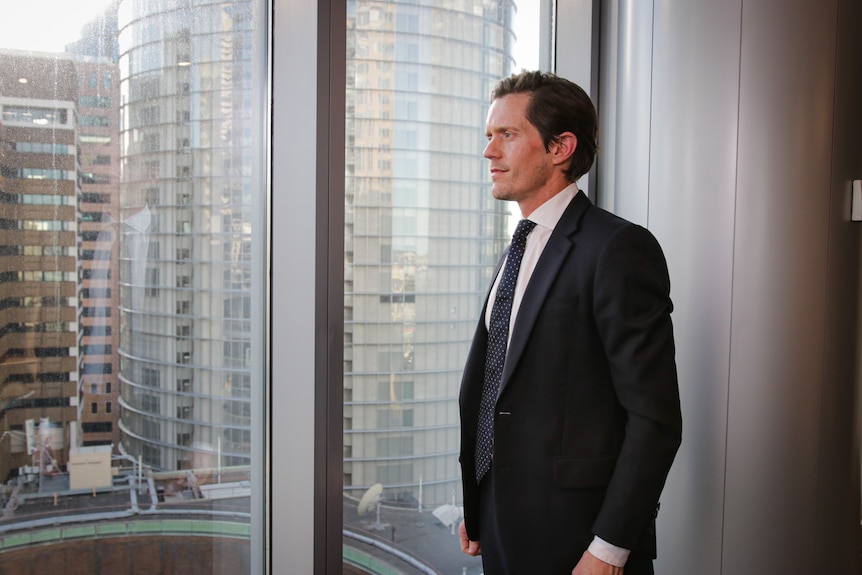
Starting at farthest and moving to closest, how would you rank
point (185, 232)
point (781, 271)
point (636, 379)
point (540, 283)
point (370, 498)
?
point (370, 498) → point (185, 232) → point (781, 271) → point (540, 283) → point (636, 379)

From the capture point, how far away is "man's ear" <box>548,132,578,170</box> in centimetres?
137

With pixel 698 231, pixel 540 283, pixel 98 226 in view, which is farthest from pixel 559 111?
pixel 98 226

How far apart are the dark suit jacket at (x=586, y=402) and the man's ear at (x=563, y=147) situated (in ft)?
0.45

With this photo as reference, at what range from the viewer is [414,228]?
184 centimetres

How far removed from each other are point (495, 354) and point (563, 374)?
17 cm

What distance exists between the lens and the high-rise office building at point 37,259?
141cm

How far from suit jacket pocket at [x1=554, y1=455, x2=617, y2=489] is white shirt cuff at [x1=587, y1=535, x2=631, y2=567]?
100mm

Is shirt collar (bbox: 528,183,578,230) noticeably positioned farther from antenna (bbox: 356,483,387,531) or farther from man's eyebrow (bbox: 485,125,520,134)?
antenna (bbox: 356,483,387,531)

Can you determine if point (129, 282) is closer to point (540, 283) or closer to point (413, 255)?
point (413, 255)

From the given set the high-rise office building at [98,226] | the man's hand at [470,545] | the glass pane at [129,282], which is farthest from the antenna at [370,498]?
the high-rise office building at [98,226]

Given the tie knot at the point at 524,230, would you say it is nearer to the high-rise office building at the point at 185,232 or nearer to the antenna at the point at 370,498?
the high-rise office building at the point at 185,232

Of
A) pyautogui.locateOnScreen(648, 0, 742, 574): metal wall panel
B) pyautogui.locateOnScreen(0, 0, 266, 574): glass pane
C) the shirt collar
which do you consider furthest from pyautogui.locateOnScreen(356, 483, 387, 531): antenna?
the shirt collar

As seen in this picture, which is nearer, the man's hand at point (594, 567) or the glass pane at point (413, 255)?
the man's hand at point (594, 567)

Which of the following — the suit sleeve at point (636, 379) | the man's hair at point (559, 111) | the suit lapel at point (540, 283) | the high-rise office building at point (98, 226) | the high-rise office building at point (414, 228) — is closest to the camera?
the suit sleeve at point (636, 379)
